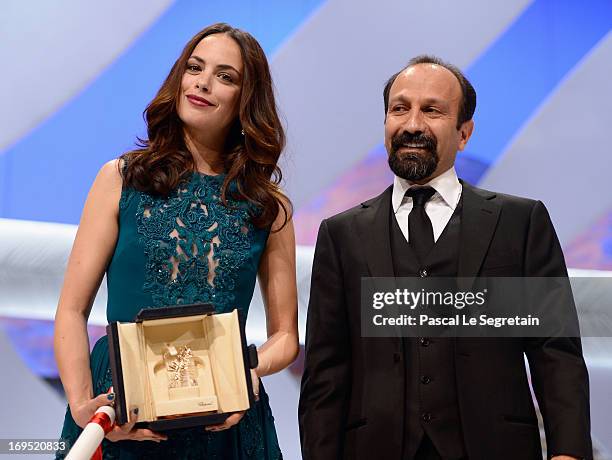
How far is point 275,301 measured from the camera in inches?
84.8

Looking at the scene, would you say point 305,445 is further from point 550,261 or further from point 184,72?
point 184,72

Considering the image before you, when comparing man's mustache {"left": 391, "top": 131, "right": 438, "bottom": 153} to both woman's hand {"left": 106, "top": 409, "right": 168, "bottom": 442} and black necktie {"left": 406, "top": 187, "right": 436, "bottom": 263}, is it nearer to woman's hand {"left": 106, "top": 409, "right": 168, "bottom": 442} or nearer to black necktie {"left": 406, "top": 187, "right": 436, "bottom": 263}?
black necktie {"left": 406, "top": 187, "right": 436, "bottom": 263}

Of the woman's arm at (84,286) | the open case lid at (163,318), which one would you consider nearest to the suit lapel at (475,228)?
the open case lid at (163,318)

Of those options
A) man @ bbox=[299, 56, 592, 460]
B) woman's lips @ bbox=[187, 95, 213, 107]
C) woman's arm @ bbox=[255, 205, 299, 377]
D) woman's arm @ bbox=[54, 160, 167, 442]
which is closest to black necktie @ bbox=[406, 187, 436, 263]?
man @ bbox=[299, 56, 592, 460]

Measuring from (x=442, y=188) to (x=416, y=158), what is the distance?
0.10 metres

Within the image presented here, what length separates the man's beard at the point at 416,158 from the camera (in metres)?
2.20

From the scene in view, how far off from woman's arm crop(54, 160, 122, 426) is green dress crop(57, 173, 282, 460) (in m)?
0.03

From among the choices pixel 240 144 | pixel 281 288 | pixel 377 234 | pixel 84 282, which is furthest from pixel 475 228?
pixel 84 282

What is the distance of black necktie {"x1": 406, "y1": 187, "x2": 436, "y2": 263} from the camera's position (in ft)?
6.92

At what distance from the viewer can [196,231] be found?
204 centimetres

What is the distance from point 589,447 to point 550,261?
429 mm

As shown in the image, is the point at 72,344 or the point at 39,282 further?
the point at 39,282

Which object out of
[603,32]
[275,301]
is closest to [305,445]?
[275,301]

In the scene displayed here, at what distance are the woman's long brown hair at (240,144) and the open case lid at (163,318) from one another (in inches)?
18.7
